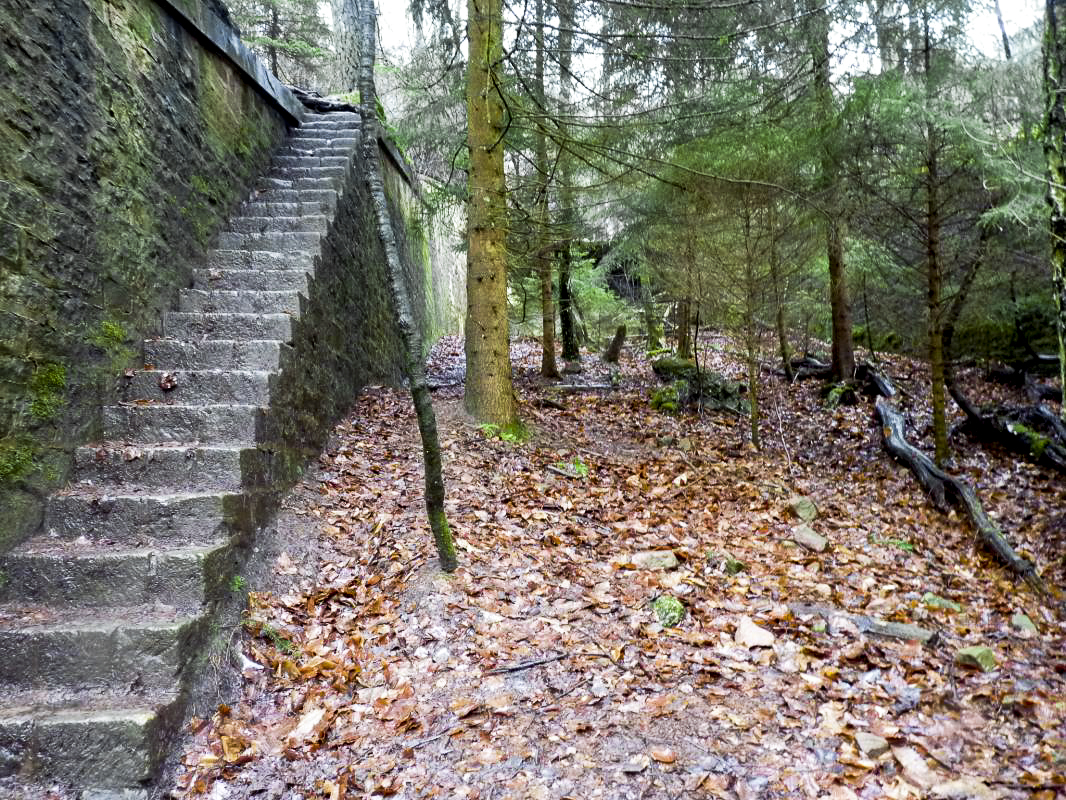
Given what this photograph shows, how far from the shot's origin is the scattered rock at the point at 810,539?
5.09 metres

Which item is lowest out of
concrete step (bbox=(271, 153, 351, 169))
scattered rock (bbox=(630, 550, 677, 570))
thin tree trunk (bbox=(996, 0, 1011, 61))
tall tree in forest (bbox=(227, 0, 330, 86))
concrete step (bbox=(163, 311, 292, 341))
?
scattered rock (bbox=(630, 550, 677, 570))

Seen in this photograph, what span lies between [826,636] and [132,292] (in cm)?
489

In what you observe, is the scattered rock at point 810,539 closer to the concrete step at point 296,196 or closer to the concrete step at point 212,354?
the concrete step at point 212,354

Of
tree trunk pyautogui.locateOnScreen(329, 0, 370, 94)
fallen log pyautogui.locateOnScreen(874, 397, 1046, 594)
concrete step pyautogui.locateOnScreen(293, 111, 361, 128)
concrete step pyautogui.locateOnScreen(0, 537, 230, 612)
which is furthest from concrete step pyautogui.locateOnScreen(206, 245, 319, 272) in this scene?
tree trunk pyautogui.locateOnScreen(329, 0, 370, 94)

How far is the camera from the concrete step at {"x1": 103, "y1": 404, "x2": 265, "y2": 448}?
12.8 ft

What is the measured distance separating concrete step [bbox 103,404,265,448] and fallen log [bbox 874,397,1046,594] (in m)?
5.92

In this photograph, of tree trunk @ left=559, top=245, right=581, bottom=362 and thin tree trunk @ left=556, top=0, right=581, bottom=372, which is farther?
tree trunk @ left=559, top=245, right=581, bottom=362

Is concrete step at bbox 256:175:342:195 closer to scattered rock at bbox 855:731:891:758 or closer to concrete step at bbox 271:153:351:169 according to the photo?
concrete step at bbox 271:153:351:169

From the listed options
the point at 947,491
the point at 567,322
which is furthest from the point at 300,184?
the point at 947,491

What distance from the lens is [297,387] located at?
4.74 meters

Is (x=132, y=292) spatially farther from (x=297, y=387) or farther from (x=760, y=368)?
(x=760, y=368)

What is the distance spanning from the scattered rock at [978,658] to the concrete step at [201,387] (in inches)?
174

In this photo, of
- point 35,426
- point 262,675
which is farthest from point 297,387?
point 262,675

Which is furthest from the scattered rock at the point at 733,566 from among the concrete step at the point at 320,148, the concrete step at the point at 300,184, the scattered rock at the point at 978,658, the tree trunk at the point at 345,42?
the tree trunk at the point at 345,42
